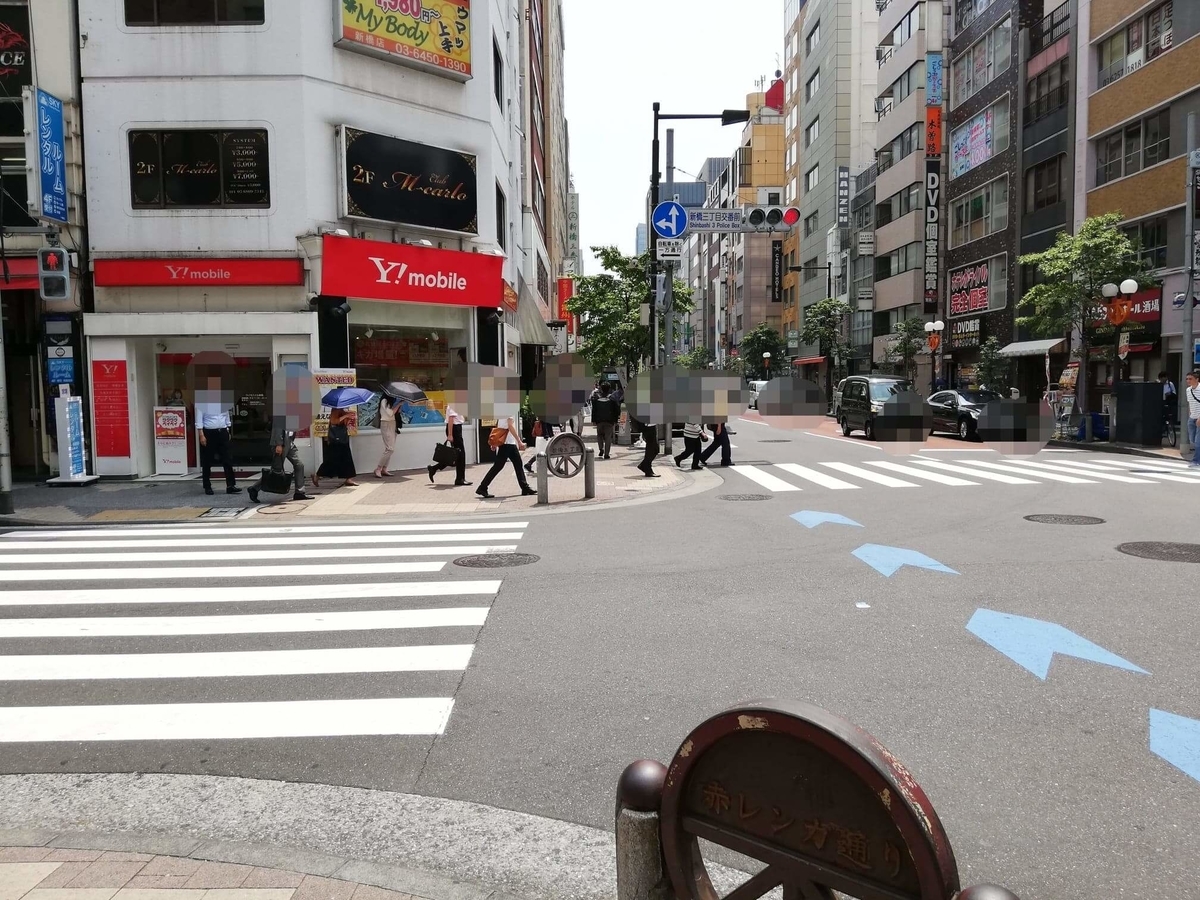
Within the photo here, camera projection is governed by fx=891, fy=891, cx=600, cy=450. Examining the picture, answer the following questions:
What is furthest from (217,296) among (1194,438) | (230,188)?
(1194,438)

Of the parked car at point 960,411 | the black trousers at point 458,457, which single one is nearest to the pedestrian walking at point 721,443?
the black trousers at point 458,457

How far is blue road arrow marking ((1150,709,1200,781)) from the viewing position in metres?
4.03

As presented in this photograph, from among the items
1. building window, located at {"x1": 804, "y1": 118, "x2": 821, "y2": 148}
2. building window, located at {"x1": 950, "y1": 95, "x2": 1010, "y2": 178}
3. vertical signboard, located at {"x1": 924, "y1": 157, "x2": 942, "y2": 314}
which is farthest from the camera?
building window, located at {"x1": 804, "y1": 118, "x2": 821, "y2": 148}

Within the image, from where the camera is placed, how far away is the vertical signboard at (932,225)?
44.5 m

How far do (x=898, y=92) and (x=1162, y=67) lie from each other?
23309mm

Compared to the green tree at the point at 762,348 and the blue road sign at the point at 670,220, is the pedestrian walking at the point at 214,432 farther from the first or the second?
the green tree at the point at 762,348

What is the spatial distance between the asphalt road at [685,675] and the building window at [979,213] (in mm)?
32986

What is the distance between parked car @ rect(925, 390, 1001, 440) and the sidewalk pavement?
46.3 feet

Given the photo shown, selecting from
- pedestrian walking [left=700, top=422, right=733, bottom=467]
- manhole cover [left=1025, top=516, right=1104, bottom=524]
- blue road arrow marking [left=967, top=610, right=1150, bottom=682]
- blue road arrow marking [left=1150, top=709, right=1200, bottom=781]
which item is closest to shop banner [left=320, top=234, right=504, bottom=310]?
pedestrian walking [left=700, top=422, right=733, bottom=467]

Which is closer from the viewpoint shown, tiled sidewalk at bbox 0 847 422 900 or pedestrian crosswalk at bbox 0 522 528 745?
tiled sidewalk at bbox 0 847 422 900

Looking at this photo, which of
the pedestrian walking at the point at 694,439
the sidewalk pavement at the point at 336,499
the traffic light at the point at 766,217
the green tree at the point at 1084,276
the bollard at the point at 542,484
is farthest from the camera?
the green tree at the point at 1084,276

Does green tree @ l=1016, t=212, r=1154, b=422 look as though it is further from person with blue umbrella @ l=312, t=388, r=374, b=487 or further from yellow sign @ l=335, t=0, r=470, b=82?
person with blue umbrella @ l=312, t=388, r=374, b=487

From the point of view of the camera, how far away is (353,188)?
17344mm

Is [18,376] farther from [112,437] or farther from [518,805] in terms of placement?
[518,805]
